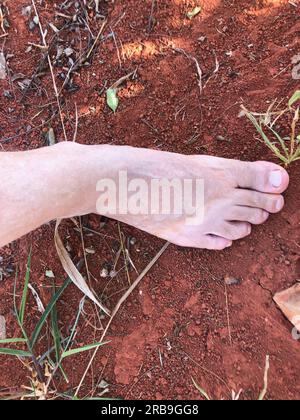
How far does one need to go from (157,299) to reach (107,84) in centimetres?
68

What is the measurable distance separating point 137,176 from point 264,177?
0.35m

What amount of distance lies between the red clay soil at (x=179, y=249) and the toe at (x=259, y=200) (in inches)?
1.0

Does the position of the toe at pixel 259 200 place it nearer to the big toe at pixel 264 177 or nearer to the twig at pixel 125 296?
the big toe at pixel 264 177

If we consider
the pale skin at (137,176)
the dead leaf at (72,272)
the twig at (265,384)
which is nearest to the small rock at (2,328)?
the dead leaf at (72,272)

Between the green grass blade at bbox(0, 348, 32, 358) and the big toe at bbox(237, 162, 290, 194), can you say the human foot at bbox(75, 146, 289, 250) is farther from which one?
the green grass blade at bbox(0, 348, 32, 358)

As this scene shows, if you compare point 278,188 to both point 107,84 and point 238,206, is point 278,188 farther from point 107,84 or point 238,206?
point 107,84

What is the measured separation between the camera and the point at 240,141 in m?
1.45

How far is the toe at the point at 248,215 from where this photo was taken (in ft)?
4.68

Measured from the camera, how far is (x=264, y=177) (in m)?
1.41

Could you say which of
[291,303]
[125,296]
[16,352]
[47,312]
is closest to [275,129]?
[291,303]

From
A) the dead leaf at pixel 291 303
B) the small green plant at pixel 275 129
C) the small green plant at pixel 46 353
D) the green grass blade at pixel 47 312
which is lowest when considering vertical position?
the small green plant at pixel 46 353

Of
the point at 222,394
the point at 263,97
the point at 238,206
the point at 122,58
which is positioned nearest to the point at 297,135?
the point at 263,97

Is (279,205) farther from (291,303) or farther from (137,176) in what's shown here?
(137,176)

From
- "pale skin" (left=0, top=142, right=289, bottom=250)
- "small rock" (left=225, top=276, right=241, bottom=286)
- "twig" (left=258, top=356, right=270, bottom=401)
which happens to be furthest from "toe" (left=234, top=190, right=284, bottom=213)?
"twig" (left=258, top=356, right=270, bottom=401)
